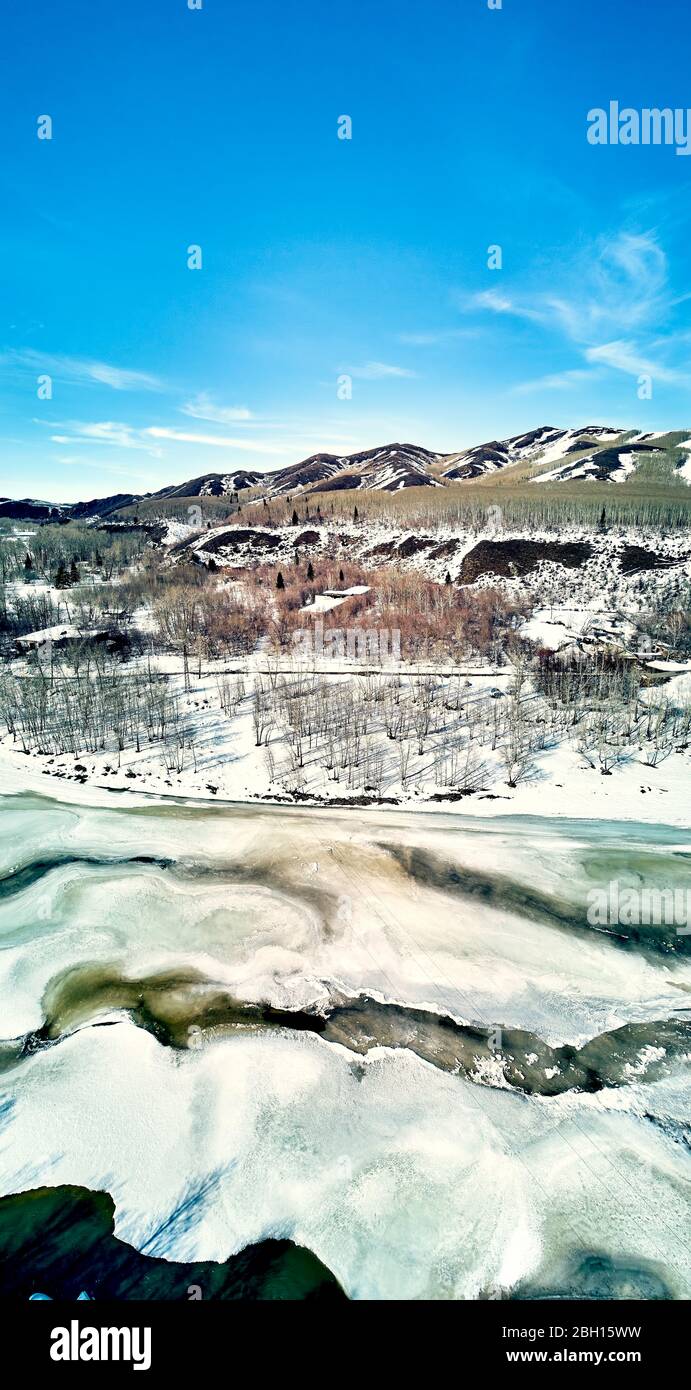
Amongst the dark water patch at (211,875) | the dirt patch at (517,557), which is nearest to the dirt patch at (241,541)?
the dirt patch at (517,557)

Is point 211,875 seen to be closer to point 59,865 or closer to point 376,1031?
point 59,865

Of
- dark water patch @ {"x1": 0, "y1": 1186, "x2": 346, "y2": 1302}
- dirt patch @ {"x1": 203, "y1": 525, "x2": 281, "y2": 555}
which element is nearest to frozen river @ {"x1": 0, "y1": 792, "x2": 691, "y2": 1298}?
dark water patch @ {"x1": 0, "y1": 1186, "x2": 346, "y2": 1302}

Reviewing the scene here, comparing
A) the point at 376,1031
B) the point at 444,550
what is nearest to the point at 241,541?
the point at 444,550

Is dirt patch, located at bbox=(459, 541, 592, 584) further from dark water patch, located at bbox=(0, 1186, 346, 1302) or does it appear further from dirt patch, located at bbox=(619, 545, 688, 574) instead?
dark water patch, located at bbox=(0, 1186, 346, 1302)

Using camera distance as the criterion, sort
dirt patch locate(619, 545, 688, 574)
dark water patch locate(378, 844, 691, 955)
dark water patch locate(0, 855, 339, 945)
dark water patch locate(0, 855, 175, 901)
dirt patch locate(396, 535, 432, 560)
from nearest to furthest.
A: dark water patch locate(378, 844, 691, 955) → dark water patch locate(0, 855, 339, 945) → dark water patch locate(0, 855, 175, 901) → dirt patch locate(619, 545, 688, 574) → dirt patch locate(396, 535, 432, 560)

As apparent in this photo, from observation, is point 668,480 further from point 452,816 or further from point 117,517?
point 117,517

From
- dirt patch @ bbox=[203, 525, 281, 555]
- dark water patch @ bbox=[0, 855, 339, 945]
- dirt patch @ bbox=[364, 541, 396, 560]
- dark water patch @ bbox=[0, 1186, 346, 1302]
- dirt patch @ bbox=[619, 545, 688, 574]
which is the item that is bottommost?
dark water patch @ bbox=[0, 1186, 346, 1302]
